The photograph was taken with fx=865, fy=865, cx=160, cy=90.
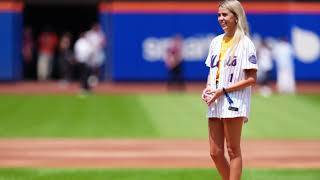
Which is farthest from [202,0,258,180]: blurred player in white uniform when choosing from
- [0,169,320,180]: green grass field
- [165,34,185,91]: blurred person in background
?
[165,34,185,91]: blurred person in background

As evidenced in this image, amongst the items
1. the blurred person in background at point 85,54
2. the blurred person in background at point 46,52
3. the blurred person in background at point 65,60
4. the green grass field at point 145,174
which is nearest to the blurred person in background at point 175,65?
the blurred person in background at point 85,54

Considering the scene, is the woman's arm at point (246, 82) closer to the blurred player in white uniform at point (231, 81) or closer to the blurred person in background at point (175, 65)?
the blurred player in white uniform at point (231, 81)

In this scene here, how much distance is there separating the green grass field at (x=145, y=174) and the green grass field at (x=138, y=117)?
479 centimetres

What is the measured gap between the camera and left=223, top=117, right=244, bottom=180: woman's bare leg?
28.1 feet

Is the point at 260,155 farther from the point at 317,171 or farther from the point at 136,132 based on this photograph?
the point at 136,132

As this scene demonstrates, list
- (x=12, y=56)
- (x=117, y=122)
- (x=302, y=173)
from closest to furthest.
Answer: (x=302, y=173)
(x=117, y=122)
(x=12, y=56)

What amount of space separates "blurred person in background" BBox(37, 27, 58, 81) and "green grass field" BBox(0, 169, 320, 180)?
22.9 meters

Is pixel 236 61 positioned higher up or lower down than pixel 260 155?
higher up

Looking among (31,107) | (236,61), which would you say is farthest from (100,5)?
(236,61)

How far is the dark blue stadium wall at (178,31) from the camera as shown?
33.2m

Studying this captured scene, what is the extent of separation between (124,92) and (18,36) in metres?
6.25

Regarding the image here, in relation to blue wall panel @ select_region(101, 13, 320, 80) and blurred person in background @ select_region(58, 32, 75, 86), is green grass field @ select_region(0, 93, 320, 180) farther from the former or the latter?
blurred person in background @ select_region(58, 32, 75, 86)

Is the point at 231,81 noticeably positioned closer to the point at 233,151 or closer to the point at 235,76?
the point at 235,76

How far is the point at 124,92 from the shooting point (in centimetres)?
2933
